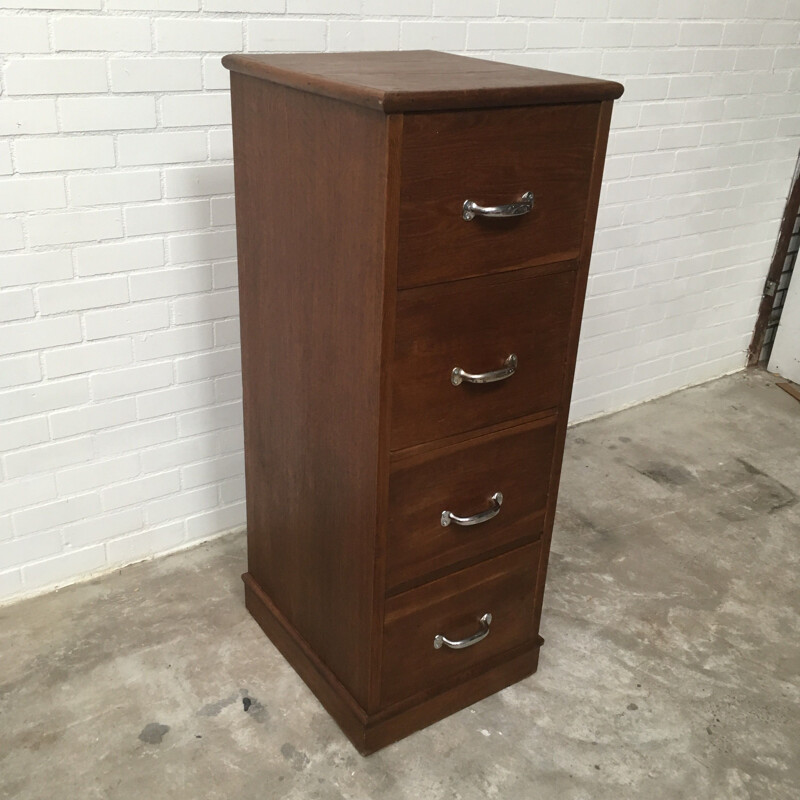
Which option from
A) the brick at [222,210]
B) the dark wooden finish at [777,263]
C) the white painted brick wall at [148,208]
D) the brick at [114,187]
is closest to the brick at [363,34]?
the white painted brick wall at [148,208]

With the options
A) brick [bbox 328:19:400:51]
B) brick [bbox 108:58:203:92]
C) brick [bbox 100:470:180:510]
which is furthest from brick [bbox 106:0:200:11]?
brick [bbox 100:470:180:510]

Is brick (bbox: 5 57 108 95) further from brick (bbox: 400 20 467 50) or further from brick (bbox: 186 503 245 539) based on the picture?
brick (bbox: 186 503 245 539)

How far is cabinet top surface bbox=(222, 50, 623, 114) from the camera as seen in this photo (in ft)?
4.38

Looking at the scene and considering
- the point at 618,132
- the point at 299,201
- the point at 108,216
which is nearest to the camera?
the point at 299,201

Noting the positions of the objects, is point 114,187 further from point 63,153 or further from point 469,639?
point 469,639

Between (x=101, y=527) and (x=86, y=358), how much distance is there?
0.47 meters

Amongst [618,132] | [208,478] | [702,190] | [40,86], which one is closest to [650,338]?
[702,190]

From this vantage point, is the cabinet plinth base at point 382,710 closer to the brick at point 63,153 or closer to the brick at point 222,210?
the brick at point 222,210

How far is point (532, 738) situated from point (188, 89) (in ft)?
5.34

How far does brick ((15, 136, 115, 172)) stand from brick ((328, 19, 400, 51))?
2.03 ft

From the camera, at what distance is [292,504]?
192 centimetres

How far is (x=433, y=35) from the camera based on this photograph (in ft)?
7.80

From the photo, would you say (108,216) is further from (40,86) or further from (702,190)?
(702,190)

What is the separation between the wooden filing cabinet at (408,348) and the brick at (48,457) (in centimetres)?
47
